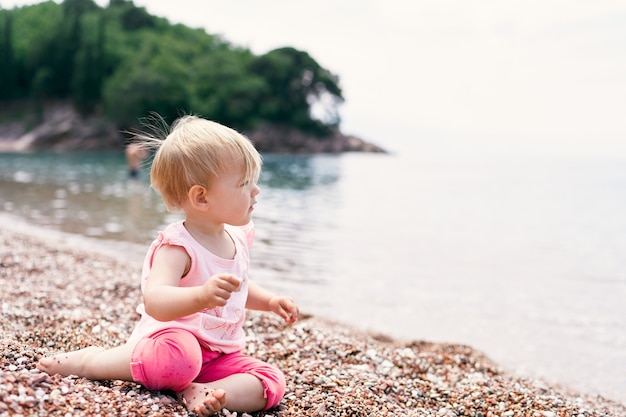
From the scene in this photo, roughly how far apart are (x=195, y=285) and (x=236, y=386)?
0.58 m

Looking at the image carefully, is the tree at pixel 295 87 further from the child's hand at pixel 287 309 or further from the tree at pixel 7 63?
the child's hand at pixel 287 309

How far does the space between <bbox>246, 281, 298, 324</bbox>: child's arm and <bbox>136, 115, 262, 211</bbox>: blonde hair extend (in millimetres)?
736

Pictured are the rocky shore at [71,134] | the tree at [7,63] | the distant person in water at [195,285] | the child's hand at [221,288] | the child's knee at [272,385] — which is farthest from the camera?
the tree at [7,63]

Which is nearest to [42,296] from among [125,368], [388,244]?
[125,368]

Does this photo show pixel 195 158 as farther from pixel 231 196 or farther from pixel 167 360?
pixel 167 360

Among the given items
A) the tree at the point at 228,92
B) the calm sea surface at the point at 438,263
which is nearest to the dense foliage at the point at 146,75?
the tree at the point at 228,92

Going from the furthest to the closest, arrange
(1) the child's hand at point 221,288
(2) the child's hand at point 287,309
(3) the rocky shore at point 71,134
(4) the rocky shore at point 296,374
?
(3) the rocky shore at point 71,134
(2) the child's hand at point 287,309
(4) the rocky shore at point 296,374
(1) the child's hand at point 221,288

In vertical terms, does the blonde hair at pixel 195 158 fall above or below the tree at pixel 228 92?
below

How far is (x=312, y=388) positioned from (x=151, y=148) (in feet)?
5.81

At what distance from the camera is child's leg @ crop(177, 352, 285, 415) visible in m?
2.87

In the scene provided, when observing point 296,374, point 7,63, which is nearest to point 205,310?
point 296,374

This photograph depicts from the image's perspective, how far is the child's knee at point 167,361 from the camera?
2848 mm

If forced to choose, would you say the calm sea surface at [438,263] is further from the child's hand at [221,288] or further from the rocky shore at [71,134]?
the rocky shore at [71,134]

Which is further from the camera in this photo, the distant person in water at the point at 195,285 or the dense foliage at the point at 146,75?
the dense foliage at the point at 146,75
